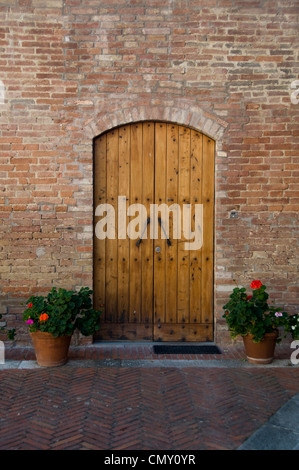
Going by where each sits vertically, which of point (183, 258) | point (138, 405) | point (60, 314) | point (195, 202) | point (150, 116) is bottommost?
point (138, 405)

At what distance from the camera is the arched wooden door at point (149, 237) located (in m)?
6.25

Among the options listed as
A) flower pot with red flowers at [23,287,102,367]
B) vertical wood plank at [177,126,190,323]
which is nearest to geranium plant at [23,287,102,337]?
flower pot with red flowers at [23,287,102,367]

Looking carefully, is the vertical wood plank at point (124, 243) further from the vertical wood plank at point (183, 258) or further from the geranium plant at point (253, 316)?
the geranium plant at point (253, 316)

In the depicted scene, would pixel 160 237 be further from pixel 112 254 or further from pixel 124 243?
pixel 112 254

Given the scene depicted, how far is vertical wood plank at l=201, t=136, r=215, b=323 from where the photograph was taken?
6.30 m

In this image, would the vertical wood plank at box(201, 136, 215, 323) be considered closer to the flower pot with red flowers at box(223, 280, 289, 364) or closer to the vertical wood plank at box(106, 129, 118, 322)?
the flower pot with red flowers at box(223, 280, 289, 364)

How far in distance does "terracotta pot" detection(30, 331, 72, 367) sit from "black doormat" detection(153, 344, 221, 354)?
1.23 metres

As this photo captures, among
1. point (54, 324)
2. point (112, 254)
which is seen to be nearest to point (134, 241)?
point (112, 254)

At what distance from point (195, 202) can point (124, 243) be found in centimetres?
111

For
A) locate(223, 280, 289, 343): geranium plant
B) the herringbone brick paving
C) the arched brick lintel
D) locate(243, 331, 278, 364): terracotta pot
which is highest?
the arched brick lintel

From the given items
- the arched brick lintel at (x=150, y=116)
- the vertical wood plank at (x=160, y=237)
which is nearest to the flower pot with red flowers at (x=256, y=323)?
the vertical wood plank at (x=160, y=237)

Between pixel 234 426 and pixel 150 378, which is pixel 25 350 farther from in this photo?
pixel 234 426

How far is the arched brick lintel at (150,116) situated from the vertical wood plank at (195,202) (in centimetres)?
20

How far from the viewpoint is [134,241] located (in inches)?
247
